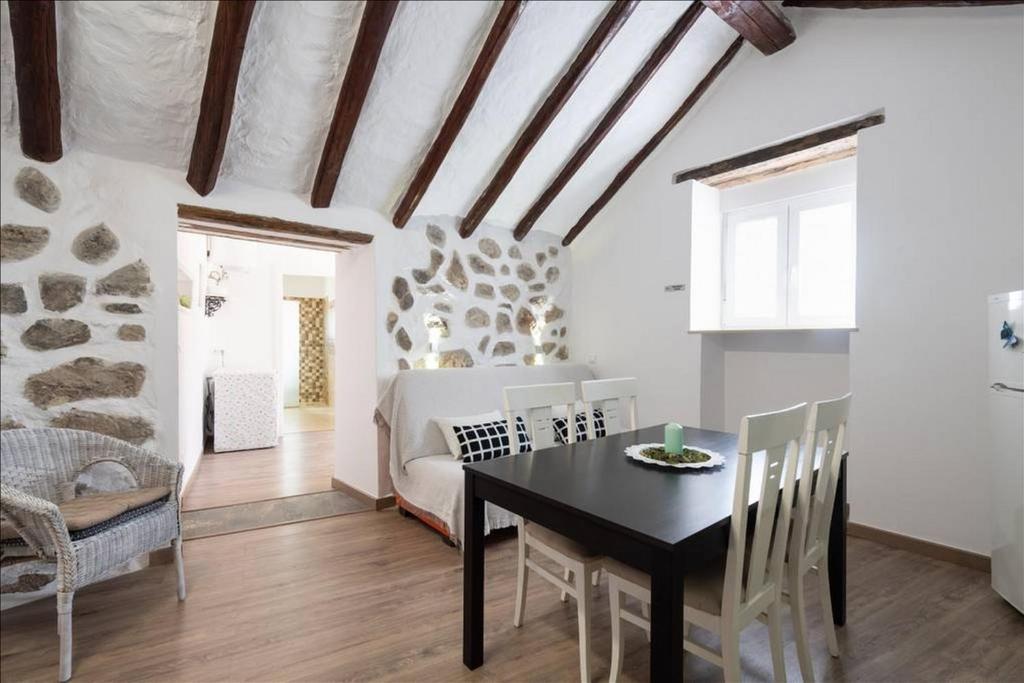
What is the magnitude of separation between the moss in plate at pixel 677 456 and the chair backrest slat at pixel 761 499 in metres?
0.34

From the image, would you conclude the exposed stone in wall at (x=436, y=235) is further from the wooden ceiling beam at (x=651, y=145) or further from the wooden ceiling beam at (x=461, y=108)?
the wooden ceiling beam at (x=651, y=145)

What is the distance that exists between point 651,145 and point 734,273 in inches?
48.3

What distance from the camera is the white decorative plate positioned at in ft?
5.89

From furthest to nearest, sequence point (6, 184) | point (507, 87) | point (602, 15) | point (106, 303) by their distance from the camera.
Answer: point (507, 87)
point (602, 15)
point (106, 303)
point (6, 184)

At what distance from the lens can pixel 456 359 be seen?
3883 millimetres

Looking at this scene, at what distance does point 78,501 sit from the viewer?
85.9 inches

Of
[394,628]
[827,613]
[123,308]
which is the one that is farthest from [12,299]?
[827,613]

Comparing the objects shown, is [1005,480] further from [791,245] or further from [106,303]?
[106,303]

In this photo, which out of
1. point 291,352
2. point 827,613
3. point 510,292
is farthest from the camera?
point 291,352

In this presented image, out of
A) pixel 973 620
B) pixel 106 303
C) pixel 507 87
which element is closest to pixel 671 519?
pixel 973 620

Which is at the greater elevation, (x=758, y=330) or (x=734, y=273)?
(x=734, y=273)

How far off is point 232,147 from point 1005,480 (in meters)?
4.11

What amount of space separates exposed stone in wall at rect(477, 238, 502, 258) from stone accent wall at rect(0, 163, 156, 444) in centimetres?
225

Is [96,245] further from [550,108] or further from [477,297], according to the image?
[550,108]
